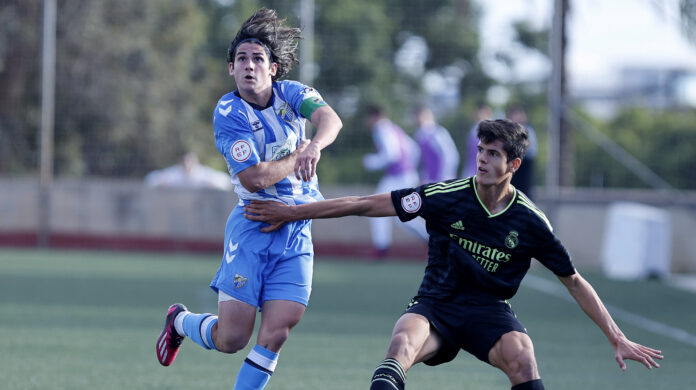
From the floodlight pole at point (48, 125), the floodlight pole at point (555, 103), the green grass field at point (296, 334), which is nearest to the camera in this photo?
the green grass field at point (296, 334)

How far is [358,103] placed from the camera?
16.5 meters

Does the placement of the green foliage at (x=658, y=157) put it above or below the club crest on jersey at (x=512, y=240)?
above

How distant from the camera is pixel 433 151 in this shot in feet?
48.1

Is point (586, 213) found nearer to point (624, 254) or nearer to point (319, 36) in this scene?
point (624, 254)

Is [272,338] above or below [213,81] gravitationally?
below

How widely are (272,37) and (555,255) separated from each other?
1.85 metres

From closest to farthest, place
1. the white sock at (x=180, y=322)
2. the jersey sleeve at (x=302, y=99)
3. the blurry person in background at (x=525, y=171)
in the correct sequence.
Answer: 1. the jersey sleeve at (x=302, y=99)
2. the white sock at (x=180, y=322)
3. the blurry person in background at (x=525, y=171)

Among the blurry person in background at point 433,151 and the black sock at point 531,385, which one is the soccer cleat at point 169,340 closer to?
the black sock at point 531,385

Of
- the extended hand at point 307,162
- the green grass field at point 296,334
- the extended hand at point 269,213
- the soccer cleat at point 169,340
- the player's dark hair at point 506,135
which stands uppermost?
the player's dark hair at point 506,135

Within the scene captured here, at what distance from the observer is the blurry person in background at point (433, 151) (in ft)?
47.9

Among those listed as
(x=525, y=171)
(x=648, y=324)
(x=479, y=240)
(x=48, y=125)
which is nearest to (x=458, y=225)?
(x=479, y=240)

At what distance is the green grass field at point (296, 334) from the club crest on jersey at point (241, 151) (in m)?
1.77

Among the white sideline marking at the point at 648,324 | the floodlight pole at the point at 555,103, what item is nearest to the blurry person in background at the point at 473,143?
the floodlight pole at the point at 555,103

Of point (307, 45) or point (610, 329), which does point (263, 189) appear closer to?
point (610, 329)
